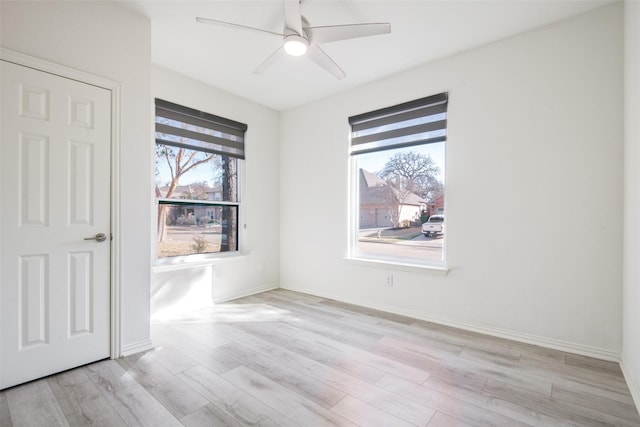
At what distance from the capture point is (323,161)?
4160 mm

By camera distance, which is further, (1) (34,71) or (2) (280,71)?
(2) (280,71)

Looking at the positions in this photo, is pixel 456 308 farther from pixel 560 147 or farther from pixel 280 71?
pixel 280 71

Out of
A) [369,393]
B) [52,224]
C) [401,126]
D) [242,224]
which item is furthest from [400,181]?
[52,224]

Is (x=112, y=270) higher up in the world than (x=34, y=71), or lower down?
lower down

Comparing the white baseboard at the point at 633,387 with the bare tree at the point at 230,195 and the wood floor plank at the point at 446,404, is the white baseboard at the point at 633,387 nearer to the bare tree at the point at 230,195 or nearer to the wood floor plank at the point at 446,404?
the wood floor plank at the point at 446,404

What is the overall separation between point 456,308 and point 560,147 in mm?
1696

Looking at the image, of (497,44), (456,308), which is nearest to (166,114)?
(497,44)

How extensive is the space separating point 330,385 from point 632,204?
2.33 m

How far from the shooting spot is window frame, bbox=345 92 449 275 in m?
3.18

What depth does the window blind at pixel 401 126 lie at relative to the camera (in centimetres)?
319

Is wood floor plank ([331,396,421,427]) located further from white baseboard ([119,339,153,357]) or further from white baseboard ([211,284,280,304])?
white baseboard ([211,284,280,304])

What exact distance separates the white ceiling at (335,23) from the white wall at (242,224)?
0.26 meters

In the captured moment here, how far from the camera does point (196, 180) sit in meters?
3.72

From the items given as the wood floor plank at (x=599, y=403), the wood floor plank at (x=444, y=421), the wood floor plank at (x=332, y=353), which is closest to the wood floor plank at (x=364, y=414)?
the wood floor plank at (x=444, y=421)
